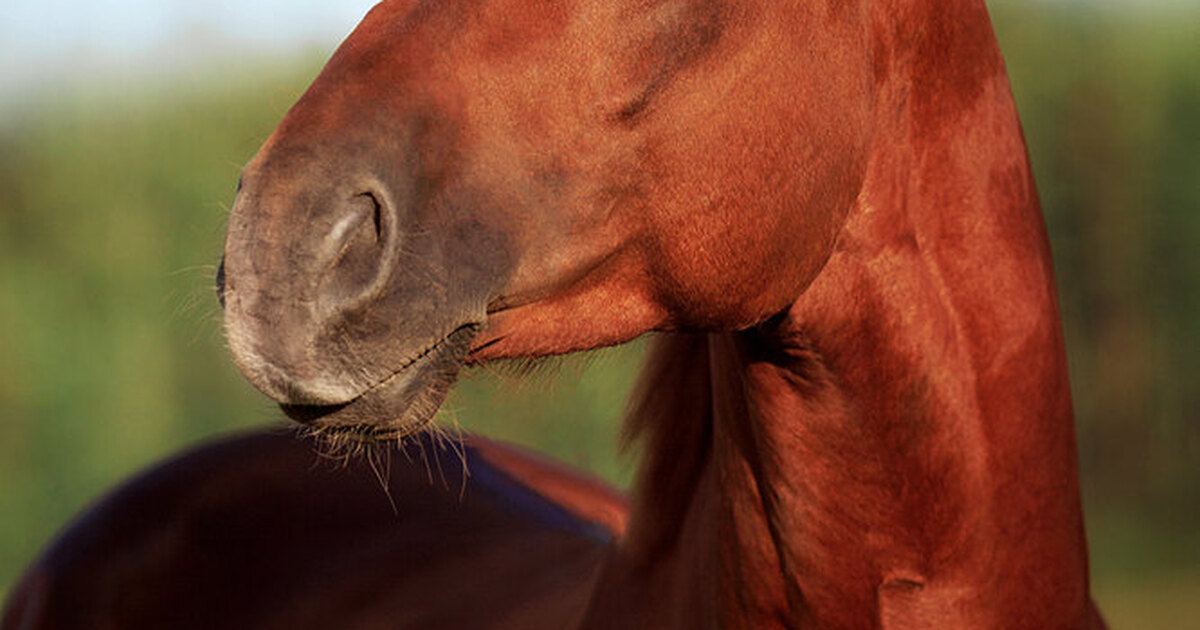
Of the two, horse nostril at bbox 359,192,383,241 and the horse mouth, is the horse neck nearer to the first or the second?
the horse mouth

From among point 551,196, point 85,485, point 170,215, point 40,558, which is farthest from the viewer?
point 170,215

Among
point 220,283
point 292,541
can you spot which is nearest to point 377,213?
point 220,283

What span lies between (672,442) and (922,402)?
0.44 metres

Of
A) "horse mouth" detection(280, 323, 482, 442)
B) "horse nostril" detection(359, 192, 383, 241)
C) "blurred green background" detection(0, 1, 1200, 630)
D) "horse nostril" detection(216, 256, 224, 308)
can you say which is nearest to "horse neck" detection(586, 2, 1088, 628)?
"horse mouth" detection(280, 323, 482, 442)

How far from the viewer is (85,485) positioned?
383 inches

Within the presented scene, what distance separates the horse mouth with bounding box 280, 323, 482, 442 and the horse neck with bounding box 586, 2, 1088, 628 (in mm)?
478

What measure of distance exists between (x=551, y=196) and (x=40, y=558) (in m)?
2.49

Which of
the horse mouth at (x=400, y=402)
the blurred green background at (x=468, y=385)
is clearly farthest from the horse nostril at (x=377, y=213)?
the blurred green background at (x=468, y=385)

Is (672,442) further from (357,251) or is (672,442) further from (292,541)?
(292,541)

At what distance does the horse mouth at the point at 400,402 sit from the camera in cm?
141

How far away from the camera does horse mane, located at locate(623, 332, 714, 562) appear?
204cm

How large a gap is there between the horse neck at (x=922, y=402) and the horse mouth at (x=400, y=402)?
18.8 inches

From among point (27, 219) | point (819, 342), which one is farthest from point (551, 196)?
point (27, 219)

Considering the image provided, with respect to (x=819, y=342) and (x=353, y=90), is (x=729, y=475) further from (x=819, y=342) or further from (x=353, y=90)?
(x=353, y=90)
